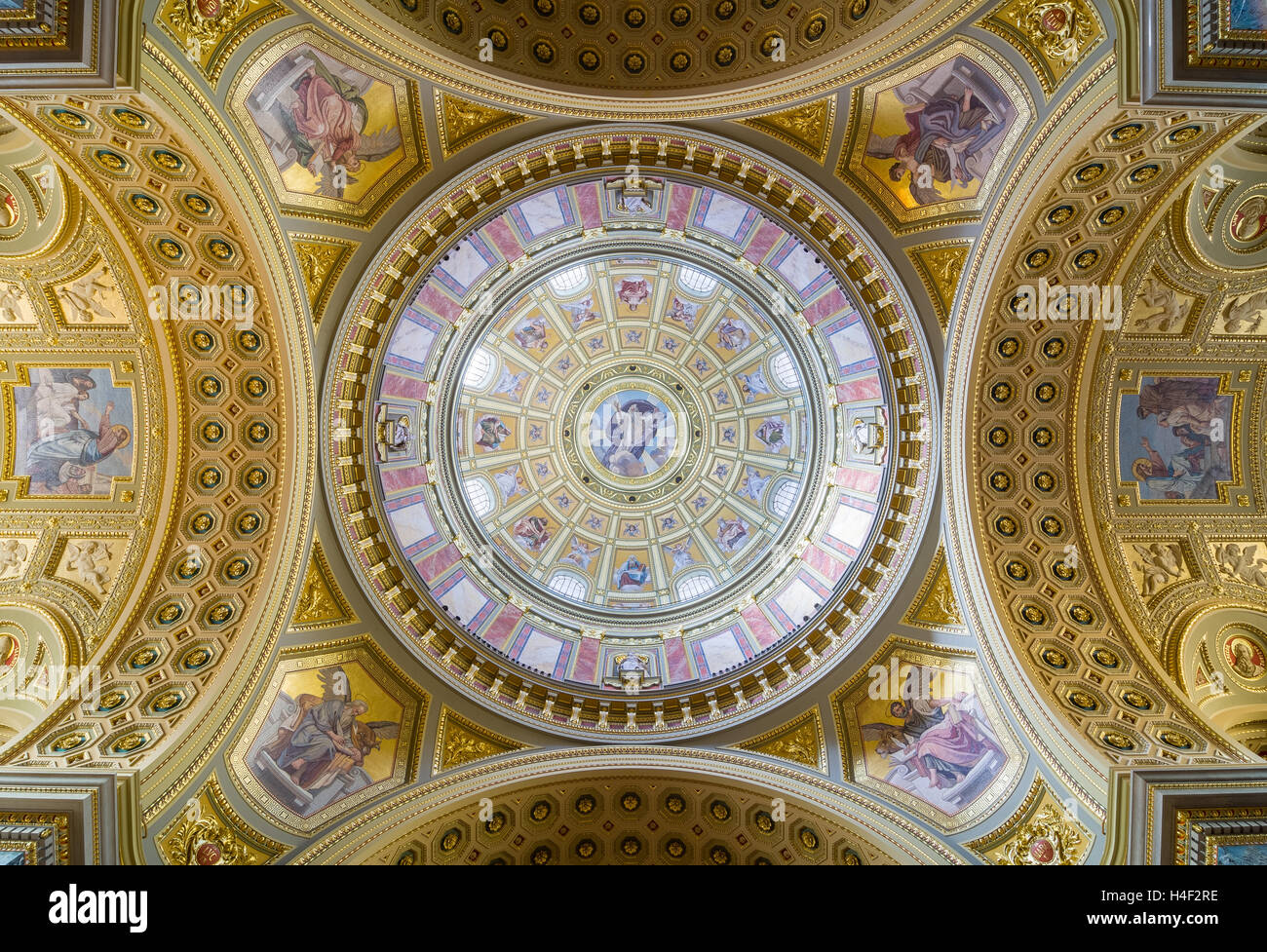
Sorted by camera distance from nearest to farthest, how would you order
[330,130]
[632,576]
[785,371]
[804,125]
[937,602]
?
[330,130] < [804,125] < [937,602] < [785,371] < [632,576]

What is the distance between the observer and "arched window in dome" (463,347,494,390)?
24500 mm

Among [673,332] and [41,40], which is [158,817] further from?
[673,332]

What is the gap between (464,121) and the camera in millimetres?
15859

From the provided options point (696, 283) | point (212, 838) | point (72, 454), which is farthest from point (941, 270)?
point (72, 454)

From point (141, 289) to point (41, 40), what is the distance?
5944mm

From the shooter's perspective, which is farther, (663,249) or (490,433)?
(490,433)

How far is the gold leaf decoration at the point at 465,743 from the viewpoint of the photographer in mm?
18000

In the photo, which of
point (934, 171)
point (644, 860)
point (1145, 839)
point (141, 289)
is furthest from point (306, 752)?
point (934, 171)

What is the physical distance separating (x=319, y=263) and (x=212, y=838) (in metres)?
12.4

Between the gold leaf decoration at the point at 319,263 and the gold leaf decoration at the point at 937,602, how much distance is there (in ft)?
51.5

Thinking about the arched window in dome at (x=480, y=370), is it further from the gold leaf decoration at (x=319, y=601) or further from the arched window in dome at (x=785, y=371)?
the arched window in dome at (x=785, y=371)

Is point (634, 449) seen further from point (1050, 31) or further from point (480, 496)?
point (1050, 31)

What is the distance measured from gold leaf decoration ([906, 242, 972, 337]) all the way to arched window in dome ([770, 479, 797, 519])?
8645 mm

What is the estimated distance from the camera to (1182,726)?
13.7 metres
